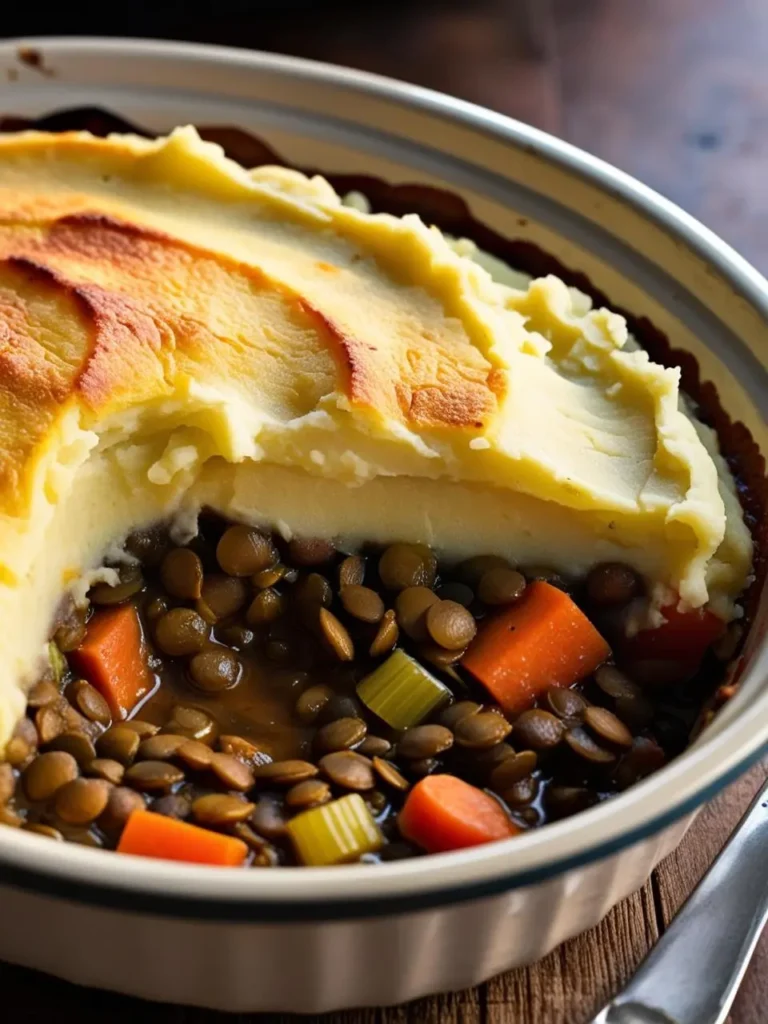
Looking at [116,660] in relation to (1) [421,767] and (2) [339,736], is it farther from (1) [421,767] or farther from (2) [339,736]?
(1) [421,767]

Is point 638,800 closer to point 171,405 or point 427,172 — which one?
point 171,405

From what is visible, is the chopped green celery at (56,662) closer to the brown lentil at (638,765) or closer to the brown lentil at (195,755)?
the brown lentil at (195,755)

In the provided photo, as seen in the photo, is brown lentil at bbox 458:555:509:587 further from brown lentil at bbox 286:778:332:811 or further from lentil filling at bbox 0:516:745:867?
brown lentil at bbox 286:778:332:811

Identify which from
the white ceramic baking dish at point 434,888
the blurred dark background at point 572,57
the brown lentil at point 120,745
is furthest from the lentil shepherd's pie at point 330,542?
the blurred dark background at point 572,57

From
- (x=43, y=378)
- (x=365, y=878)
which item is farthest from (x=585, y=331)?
(x=365, y=878)

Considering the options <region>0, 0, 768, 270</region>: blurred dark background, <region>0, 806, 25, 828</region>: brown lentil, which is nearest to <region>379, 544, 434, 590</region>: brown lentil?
<region>0, 806, 25, 828</region>: brown lentil

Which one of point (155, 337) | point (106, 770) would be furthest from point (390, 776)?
point (155, 337)

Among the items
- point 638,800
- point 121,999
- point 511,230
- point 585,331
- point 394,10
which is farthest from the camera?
point 394,10
